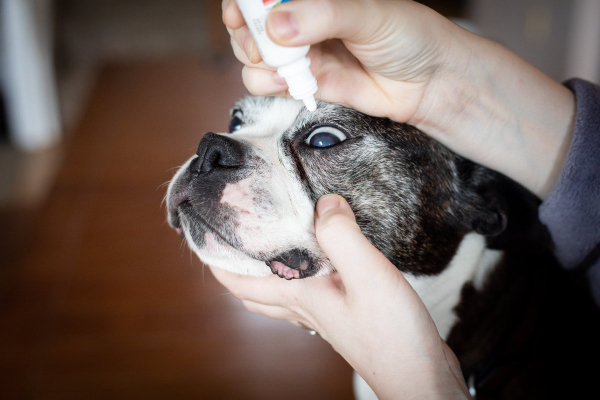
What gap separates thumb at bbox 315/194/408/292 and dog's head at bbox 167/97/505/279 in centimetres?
12

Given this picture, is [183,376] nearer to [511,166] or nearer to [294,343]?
[294,343]

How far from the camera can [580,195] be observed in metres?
1.30

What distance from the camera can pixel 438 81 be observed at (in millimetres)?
1219

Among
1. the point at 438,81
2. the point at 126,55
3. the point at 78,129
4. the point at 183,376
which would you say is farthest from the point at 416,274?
the point at 126,55

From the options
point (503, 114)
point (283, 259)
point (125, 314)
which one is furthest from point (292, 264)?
point (125, 314)

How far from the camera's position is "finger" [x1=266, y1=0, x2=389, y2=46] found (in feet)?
2.81

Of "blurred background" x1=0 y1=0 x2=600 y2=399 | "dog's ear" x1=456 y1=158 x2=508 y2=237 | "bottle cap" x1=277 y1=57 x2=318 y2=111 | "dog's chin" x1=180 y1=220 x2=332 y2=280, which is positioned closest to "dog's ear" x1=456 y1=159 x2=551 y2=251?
"dog's ear" x1=456 y1=158 x2=508 y2=237

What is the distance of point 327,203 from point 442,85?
398 millimetres

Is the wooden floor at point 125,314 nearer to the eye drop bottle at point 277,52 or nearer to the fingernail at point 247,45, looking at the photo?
the fingernail at point 247,45

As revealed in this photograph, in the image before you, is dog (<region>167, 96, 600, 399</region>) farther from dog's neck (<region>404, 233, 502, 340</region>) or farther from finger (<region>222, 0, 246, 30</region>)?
finger (<region>222, 0, 246, 30</region>)

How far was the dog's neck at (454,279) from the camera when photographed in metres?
1.42

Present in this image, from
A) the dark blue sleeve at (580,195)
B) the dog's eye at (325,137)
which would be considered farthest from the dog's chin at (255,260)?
the dark blue sleeve at (580,195)

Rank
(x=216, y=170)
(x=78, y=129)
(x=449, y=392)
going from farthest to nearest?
(x=78, y=129)
(x=216, y=170)
(x=449, y=392)

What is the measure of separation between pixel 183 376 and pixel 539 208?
1683 millimetres
